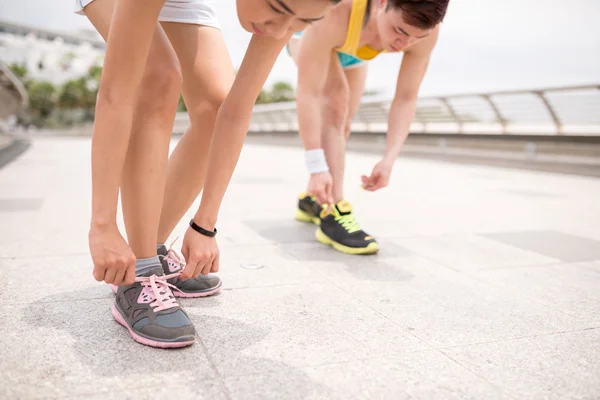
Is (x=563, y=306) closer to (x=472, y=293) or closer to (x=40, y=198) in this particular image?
(x=472, y=293)

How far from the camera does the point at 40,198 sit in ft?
14.4

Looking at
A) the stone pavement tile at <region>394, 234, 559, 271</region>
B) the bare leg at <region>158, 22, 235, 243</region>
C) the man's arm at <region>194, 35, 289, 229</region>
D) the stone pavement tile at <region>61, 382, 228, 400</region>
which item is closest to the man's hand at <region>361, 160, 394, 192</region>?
the stone pavement tile at <region>394, 234, 559, 271</region>

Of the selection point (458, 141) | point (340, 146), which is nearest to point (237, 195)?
point (340, 146)

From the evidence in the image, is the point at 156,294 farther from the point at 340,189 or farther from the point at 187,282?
the point at 340,189

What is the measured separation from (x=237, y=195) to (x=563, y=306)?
3284 mm

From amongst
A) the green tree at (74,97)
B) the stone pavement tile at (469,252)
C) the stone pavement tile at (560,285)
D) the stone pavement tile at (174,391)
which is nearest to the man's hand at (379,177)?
the stone pavement tile at (469,252)

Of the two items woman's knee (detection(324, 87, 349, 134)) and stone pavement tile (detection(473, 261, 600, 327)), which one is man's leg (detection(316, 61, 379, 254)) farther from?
stone pavement tile (detection(473, 261, 600, 327))

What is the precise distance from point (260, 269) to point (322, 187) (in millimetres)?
463

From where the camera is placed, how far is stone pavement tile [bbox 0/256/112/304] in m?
1.97

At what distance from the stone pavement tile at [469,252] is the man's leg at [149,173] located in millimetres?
1445

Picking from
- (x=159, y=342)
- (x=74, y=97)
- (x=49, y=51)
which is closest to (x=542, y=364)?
(x=159, y=342)

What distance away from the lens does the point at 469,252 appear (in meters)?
2.88

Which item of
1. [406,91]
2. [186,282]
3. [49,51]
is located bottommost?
[186,282]

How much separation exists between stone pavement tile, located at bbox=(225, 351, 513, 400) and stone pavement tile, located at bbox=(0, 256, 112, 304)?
36.8 inches
